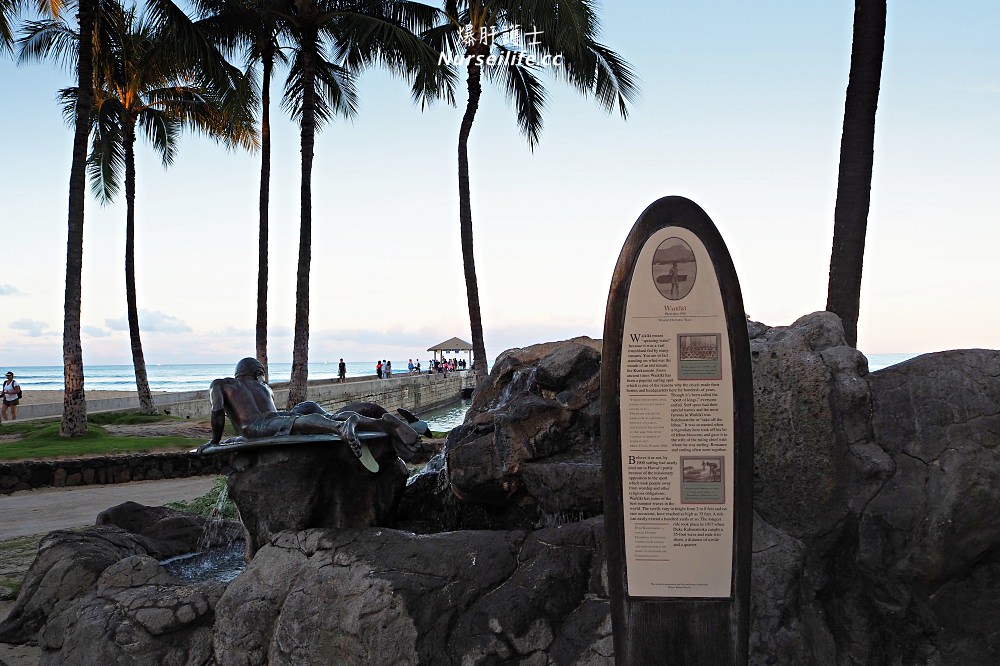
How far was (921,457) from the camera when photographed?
400 cm

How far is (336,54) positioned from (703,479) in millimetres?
15814

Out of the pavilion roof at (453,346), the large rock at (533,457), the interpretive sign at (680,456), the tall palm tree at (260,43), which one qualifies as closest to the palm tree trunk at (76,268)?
the tall palm tree at (260,43)

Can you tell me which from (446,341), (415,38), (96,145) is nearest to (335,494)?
(415,38)

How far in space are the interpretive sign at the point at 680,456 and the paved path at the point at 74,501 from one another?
303 inches

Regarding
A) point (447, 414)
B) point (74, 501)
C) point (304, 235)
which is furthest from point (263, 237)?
point (447, 414)

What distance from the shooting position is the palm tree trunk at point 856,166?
22.6 ft

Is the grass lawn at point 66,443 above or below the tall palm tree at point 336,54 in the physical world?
below

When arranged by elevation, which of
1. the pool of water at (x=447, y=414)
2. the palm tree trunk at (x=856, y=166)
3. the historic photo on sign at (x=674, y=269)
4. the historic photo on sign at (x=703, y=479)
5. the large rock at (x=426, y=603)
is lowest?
the pool of water at (x=447, y=414)

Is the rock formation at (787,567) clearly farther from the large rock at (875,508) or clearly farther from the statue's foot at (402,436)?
the statue's foot at (402,436)

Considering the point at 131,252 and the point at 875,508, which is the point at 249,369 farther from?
the point at 131,252

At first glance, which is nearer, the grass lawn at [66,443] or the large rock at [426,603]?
the large rock at [426,603]

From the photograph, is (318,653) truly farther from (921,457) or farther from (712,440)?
(921,457)

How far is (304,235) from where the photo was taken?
1622cm

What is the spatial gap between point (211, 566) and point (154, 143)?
20.6 metres
